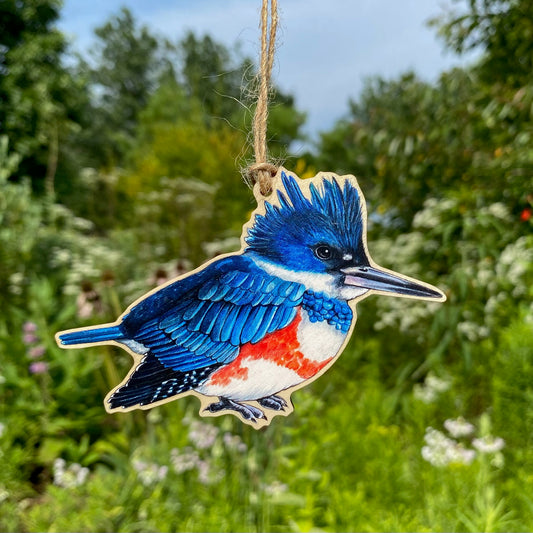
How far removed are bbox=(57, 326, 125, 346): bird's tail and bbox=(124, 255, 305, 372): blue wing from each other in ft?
0.14

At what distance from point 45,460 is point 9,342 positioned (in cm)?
42

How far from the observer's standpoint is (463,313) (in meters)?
1.74

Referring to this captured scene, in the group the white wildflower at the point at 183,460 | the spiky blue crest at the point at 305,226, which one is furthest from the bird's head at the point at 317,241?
the white wildflower at the point at 183,460

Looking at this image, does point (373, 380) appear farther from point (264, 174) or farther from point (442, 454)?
point (264, 174)

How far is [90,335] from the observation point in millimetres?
457

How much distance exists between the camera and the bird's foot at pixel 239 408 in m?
0.52

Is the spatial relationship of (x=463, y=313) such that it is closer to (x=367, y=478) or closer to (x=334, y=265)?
(x=367, y=478)

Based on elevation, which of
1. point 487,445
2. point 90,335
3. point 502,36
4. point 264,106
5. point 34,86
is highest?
point 34,86

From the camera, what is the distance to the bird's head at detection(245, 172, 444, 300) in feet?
1.61

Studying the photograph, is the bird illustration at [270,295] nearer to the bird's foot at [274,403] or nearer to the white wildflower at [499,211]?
the bird's foot at [274,403]

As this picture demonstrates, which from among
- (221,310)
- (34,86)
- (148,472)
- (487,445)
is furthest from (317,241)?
(34,86)

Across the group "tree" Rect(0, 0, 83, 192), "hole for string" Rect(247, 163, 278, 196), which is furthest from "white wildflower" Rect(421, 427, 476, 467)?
"tree" Rect(0, 0, 83, 192)

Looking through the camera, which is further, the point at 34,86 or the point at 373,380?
the point at 34,86

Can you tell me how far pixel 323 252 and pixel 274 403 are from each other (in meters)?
0.17
